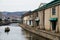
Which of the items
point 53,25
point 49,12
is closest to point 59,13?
point 53,25

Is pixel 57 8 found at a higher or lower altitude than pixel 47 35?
higher

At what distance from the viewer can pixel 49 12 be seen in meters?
33.8

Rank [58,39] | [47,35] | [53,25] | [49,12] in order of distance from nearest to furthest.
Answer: [58,39]
[47,35]
[53,25]
[49,12]

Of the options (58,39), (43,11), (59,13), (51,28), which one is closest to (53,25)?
(51,28)

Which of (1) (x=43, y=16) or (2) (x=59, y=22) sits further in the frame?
(1) (x=43, y=16)

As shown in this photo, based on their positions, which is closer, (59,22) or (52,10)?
(59,22)

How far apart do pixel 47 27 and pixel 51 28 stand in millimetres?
2620

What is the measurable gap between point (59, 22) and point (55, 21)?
157cm

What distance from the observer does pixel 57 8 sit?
29.2 meters

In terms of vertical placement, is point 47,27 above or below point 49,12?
below

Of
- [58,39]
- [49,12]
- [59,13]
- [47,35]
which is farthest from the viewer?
[49,12]

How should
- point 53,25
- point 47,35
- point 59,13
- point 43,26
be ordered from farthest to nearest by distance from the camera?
point 43,26 < point 53,25 < point 59,13 < point 47,35

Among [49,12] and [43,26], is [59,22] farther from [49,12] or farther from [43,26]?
[43,26]

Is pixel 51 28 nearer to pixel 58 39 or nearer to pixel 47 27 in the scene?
pixel 47 27
